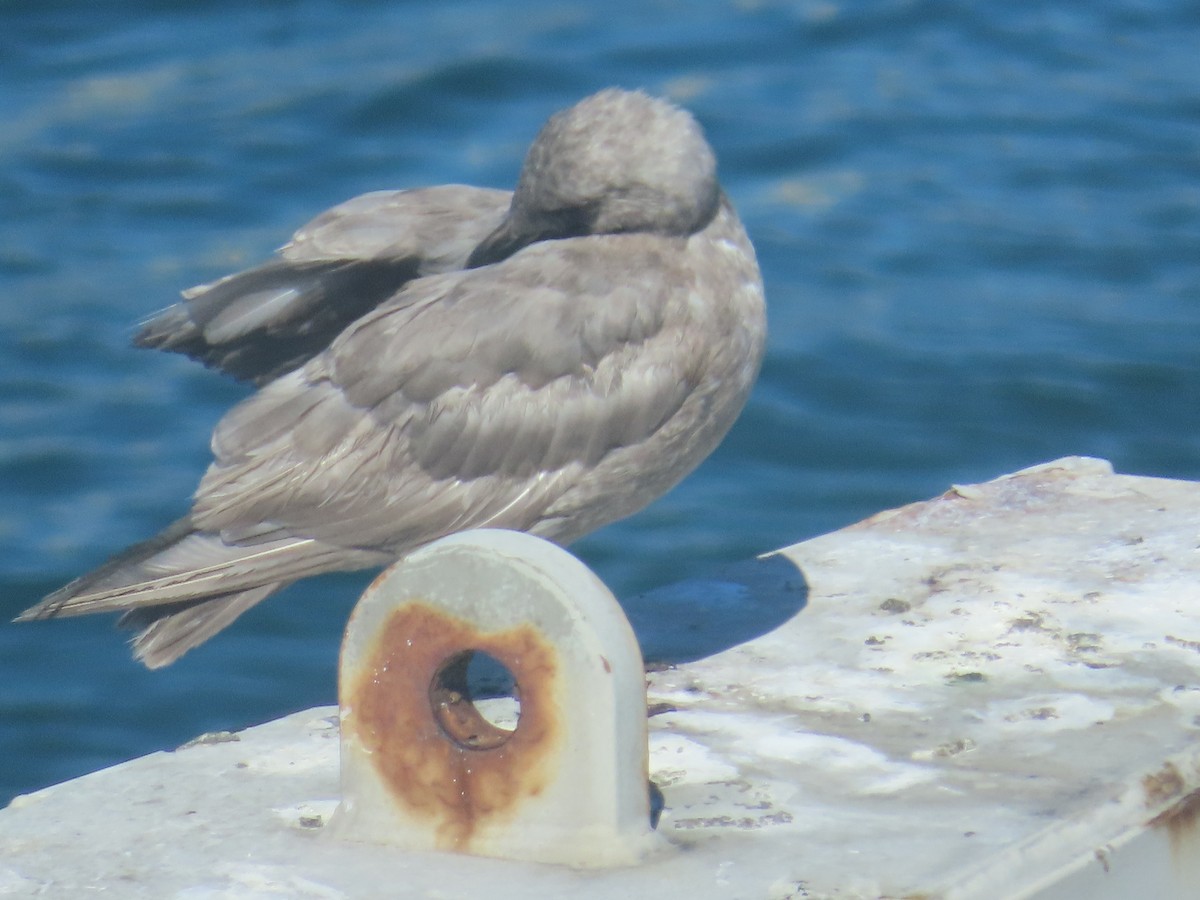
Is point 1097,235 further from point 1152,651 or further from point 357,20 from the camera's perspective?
point 1152,651

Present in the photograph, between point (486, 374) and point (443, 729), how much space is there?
5.17 feet

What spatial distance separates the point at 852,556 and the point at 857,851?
1.36m

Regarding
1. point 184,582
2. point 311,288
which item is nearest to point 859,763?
point 184,582

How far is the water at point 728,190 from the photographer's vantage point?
6840 millimetres

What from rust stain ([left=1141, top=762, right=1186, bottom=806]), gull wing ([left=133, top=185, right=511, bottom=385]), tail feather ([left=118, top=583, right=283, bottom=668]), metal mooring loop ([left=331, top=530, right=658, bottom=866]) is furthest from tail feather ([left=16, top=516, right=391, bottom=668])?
rust stain ([left=1141, top=762, right=1186, bottom=806])

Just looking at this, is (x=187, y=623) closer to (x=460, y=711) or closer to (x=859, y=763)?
(x=460, y=711)

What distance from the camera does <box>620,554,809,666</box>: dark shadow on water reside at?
3625 mm

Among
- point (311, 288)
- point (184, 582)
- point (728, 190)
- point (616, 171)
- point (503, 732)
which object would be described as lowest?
point (728, 190)

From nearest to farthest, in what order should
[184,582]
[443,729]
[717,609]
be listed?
[443,729] < [717,609] < [184,582]

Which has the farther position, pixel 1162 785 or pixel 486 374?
pixel 486 374

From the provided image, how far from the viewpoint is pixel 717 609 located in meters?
3.84

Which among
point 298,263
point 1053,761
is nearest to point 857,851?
point 1053,761

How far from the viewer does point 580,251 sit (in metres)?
4.19

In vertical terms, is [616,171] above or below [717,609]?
above
